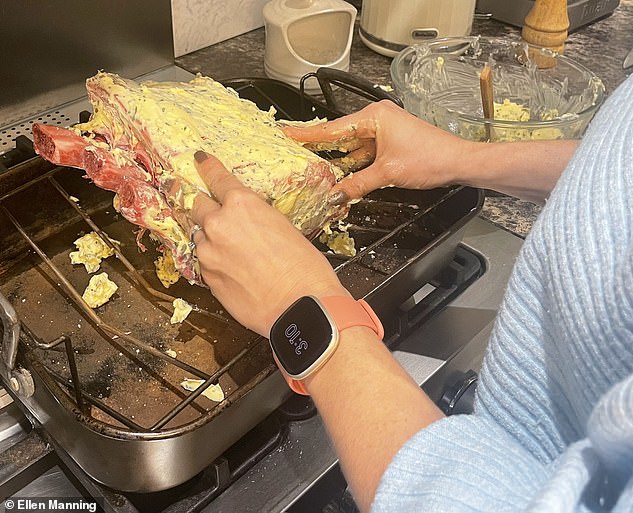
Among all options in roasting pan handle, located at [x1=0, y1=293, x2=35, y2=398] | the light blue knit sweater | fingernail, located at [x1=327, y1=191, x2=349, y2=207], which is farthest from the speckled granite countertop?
roasting pan handle, located at [x1=0, y1=293, x2=35, y2=398]

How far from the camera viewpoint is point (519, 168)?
0.96 m

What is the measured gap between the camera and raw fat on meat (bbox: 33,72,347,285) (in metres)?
0.87

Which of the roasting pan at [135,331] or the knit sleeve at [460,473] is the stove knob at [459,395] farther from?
the knit sleeve at [460,473]

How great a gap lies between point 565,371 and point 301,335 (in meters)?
0.24

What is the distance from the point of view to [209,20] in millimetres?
1548

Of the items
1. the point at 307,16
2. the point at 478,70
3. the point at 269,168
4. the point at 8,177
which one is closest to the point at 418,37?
the point at 478,70

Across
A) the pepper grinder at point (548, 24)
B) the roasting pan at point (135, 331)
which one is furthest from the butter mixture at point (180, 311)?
the pepper grinder at point (548, 24)

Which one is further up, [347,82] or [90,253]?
[347,82]

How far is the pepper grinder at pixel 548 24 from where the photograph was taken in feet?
5.02

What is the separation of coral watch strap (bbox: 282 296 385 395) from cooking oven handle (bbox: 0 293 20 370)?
27 cm

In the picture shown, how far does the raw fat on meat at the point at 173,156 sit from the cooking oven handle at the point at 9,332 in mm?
227

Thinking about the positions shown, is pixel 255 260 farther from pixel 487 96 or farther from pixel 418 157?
pixel 487 96

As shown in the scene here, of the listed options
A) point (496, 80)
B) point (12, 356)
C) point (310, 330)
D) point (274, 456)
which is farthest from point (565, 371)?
point (496, 80)

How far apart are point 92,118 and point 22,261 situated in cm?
23
